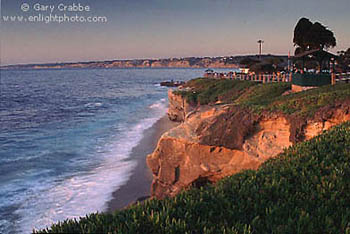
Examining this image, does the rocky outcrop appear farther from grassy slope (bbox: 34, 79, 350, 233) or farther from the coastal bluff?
grassy slope (bbox: 34, 79, 350, 233)

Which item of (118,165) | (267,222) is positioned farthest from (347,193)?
(118,165)

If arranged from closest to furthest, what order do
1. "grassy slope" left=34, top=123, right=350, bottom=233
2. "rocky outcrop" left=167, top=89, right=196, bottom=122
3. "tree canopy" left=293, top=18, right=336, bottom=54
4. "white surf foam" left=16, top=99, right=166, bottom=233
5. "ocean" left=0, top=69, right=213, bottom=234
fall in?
"grassy slope" left=34, top=123, right=350, bottom=233, "white surf foam" left=16, top=99, right=166, bottom=233, "ocean" left=0, top=69, right=213, bottom=234, "tree canopy" left=293, top=18, right=336, bottom=54, "rocky outcrop" left=167, top=89, right=196, bottom=122

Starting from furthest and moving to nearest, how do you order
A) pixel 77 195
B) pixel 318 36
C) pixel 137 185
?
pixel 318 36 < pixel 137 185 < pixel 77 195

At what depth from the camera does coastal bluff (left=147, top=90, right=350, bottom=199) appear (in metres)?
10.8

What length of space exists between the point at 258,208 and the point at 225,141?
303 inches

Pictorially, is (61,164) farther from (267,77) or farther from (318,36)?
(318,36)

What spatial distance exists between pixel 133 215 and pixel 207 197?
4.25 feet

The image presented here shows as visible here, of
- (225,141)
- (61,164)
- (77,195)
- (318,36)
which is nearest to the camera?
(225,141)

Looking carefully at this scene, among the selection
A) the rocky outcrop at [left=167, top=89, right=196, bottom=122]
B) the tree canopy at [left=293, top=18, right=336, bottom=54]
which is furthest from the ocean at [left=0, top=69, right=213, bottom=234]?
the tree canopy at [left=293, top=18, right=336, bottom=54]

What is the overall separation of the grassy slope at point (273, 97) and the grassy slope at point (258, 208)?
240 inches

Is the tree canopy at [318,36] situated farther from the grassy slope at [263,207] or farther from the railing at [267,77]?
the grassy slope at [263,207]

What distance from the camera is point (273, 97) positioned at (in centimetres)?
2212

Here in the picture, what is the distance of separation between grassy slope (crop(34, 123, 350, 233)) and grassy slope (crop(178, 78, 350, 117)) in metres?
6.10

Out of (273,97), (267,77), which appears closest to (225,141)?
(273,97)
